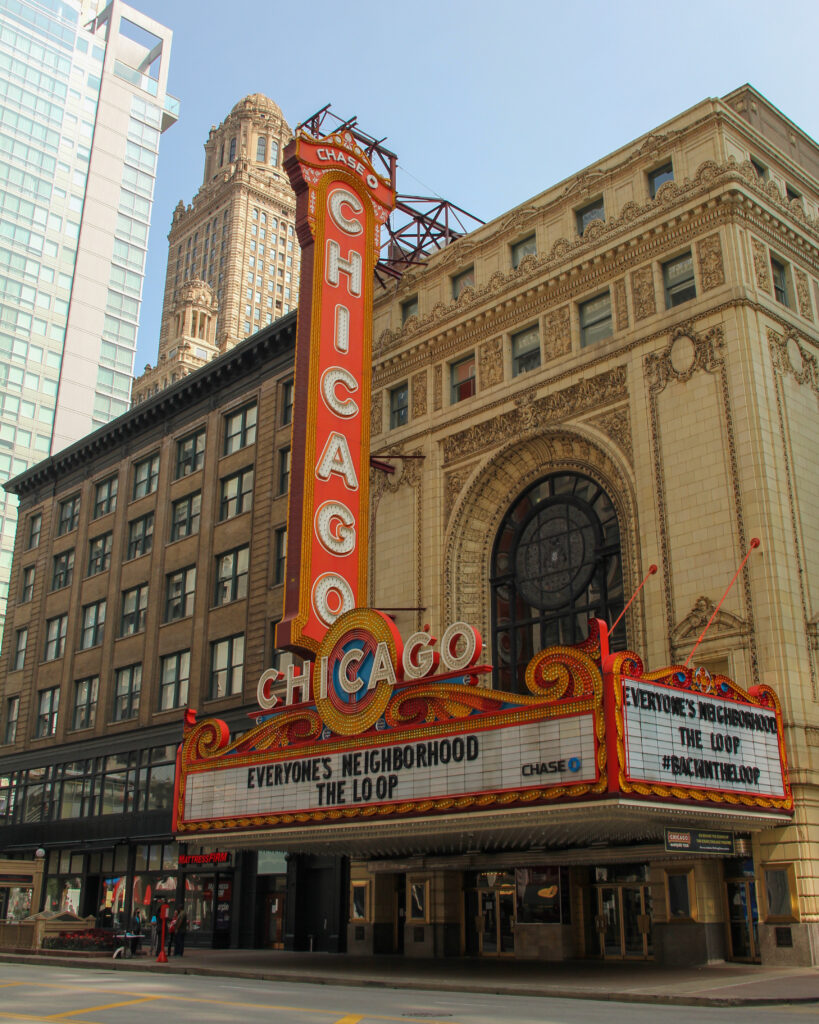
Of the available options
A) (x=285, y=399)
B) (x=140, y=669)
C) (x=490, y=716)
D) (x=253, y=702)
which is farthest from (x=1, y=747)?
(x=490, y=716)

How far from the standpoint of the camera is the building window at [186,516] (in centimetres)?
4425

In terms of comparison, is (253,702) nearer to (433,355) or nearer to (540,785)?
(433,355)

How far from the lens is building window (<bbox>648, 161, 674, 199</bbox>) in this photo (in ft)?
94.9

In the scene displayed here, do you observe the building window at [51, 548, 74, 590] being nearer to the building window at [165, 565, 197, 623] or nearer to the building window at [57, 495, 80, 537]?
the building window at [57, 495, 80, 537]

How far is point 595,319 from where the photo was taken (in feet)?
97.7

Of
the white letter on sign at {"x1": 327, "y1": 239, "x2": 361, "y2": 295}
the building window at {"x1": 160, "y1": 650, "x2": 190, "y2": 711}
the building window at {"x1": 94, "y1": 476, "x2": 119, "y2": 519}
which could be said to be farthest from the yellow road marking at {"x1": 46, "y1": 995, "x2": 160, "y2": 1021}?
the building window at {"x1": 94, "y1": 476, "x2": 119, "y2": 519}

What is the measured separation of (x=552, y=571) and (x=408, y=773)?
9.16m

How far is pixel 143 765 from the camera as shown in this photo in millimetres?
42062

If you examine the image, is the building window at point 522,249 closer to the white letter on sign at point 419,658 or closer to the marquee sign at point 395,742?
the marquee sign at point 395,742

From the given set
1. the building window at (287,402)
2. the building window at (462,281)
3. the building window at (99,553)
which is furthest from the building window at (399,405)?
the building window at (99,553)

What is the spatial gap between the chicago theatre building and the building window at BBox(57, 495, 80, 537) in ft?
46.8

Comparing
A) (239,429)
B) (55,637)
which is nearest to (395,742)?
(239,429)

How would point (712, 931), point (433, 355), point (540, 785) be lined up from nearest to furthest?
1. point (540, 785)
2. point (712, 931)
3. point (433, 355)

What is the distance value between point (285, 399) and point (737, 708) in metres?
24.7
